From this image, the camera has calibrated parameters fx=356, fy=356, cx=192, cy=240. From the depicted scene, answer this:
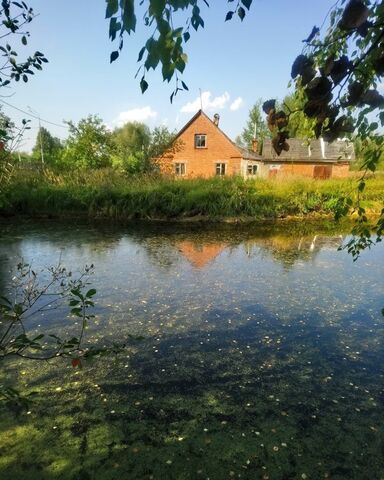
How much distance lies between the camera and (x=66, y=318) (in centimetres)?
445

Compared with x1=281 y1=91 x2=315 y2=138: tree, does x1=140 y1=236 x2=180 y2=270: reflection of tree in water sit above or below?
below

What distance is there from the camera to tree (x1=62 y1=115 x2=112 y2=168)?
2455 cm

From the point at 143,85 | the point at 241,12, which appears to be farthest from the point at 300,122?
the point at 143,85

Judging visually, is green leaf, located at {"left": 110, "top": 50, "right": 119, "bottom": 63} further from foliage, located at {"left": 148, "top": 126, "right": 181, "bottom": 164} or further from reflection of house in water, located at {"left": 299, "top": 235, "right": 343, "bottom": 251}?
foliage, located at {"left": 148, "top": 126, "right": 181, "bottom": 164}

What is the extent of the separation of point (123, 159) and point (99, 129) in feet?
19.5

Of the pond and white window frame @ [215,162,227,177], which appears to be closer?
the pond

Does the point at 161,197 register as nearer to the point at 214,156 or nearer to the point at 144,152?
the point at 144,152

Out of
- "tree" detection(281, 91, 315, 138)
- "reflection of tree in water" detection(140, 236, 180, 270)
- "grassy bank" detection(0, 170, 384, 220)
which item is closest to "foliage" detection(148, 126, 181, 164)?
"grassy bank" detection(0, 170, 384, 220)

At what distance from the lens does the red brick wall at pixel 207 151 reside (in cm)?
2547

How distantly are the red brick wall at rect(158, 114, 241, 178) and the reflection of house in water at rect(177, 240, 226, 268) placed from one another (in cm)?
1703

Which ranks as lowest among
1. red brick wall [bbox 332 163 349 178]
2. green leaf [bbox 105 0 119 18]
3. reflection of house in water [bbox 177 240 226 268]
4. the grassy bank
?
reflection of house in water [bbox 177 240 226 268]

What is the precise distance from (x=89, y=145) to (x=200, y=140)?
25.7 ft

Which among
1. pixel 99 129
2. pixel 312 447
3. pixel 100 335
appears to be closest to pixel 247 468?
pixel 312 447

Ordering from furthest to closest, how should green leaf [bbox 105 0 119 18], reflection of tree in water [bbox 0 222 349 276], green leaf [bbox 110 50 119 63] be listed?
reflection of tree in water [bbox 0 222 349 276]
green leaf [bbox 110 50 119 63]
green leaf [bbox 105 0 119 18]
